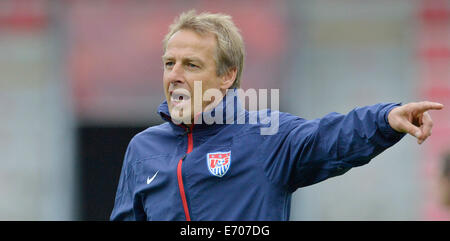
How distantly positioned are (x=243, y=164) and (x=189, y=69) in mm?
584

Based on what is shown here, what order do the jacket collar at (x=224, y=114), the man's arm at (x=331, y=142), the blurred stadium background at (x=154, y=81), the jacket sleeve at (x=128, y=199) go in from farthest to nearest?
the blurred stadium background at (x=154, y=81) < the jacket sleeve at (x=128, y=199) < the jacket collar at (x=224, y=114) < the man's arm at (x=331, y=142)

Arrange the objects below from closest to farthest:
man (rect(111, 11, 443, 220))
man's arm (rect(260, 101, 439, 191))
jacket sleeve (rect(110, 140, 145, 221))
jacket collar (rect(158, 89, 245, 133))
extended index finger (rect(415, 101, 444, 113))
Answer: extended index finger (rect(415, 101, 444, 113)) < man's arm (rect(260, 101, 439, 191)) < man (rect(111, 11, 443, 220)) < jacket collar (rect(158, 89, 245, 133)) < jacket sleeve (rect(110, 140, 145, 221))

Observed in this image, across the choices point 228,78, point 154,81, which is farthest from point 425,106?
point 154,81

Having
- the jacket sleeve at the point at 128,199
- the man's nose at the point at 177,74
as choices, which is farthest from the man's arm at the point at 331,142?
the jacket sleeve at the point at 128,199

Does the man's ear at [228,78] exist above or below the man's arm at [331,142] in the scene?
above

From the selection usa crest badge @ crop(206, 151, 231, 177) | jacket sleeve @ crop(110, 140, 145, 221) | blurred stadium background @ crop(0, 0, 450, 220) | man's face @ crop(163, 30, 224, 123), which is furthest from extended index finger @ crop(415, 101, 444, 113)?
blurred stadium background @ crop(0, 0, 450, 220)

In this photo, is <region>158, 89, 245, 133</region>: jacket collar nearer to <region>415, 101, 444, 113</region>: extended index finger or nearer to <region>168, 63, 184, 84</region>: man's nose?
<region>168, 63, 184, 84</region>: man's nose

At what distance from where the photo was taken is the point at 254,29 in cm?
1055

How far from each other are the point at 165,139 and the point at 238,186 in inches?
21.2

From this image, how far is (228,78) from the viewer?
4785 millimetres

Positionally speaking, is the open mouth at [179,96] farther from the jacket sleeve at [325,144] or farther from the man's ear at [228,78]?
the jacket sleeve at [325,144]

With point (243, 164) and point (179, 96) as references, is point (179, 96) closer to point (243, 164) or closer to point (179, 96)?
point (179, 96)

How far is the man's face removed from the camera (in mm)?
4648

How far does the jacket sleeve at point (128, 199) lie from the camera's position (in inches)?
185
